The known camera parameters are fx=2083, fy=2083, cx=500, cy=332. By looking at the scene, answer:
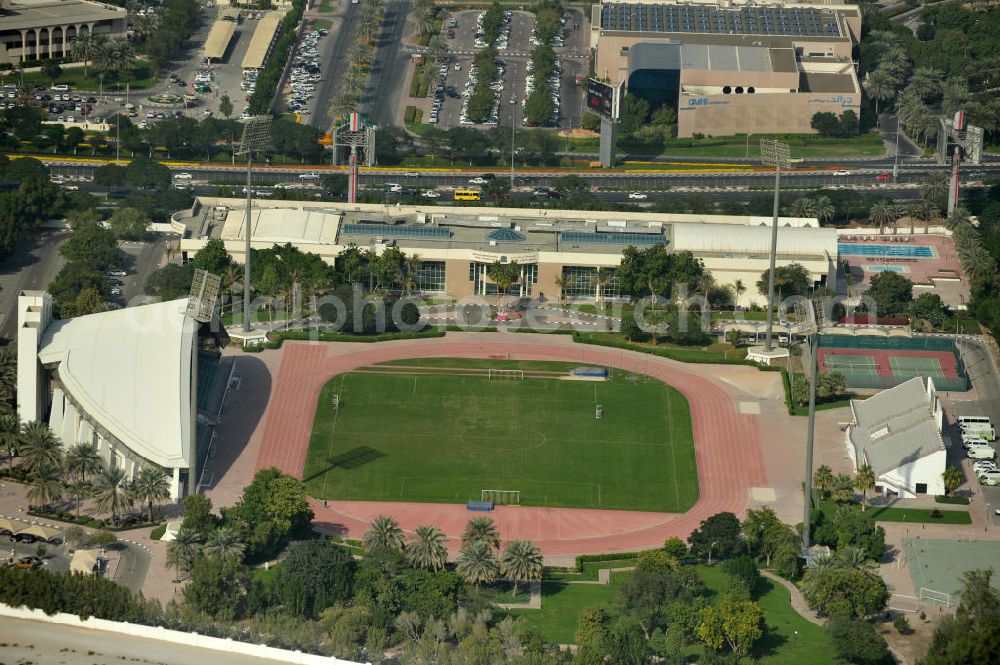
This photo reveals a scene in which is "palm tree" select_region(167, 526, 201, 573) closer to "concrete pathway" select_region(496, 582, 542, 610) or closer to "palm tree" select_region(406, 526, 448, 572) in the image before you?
"palm tree" select_region(406, 526, 448, 572)

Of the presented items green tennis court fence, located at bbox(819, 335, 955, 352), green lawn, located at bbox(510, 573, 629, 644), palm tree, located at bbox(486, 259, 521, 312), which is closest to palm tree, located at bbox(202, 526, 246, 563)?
green lawn, located at bbox(510, 573, 629, 644)

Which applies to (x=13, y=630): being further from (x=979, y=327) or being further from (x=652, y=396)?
(x=979, y=327)

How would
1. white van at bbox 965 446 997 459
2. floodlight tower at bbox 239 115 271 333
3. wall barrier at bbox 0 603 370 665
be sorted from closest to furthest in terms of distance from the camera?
wall barrier at bbox 0 603 370 665 → white van at bbox 965 446 997 459 → floodlight tower at bbox 239 115 271 333

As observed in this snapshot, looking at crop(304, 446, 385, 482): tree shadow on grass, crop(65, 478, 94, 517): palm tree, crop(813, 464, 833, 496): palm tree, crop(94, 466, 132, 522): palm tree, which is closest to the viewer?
crop(94, 466, 132, 522): palm tree

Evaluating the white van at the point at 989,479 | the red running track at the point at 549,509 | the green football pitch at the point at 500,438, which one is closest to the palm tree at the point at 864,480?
the red running track at the point at 549,509

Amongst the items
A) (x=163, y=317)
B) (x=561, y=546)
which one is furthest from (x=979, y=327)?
(x=163, y=317)

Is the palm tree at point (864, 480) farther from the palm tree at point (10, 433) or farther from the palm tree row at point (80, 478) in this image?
the palm tree at point (10, 433)
